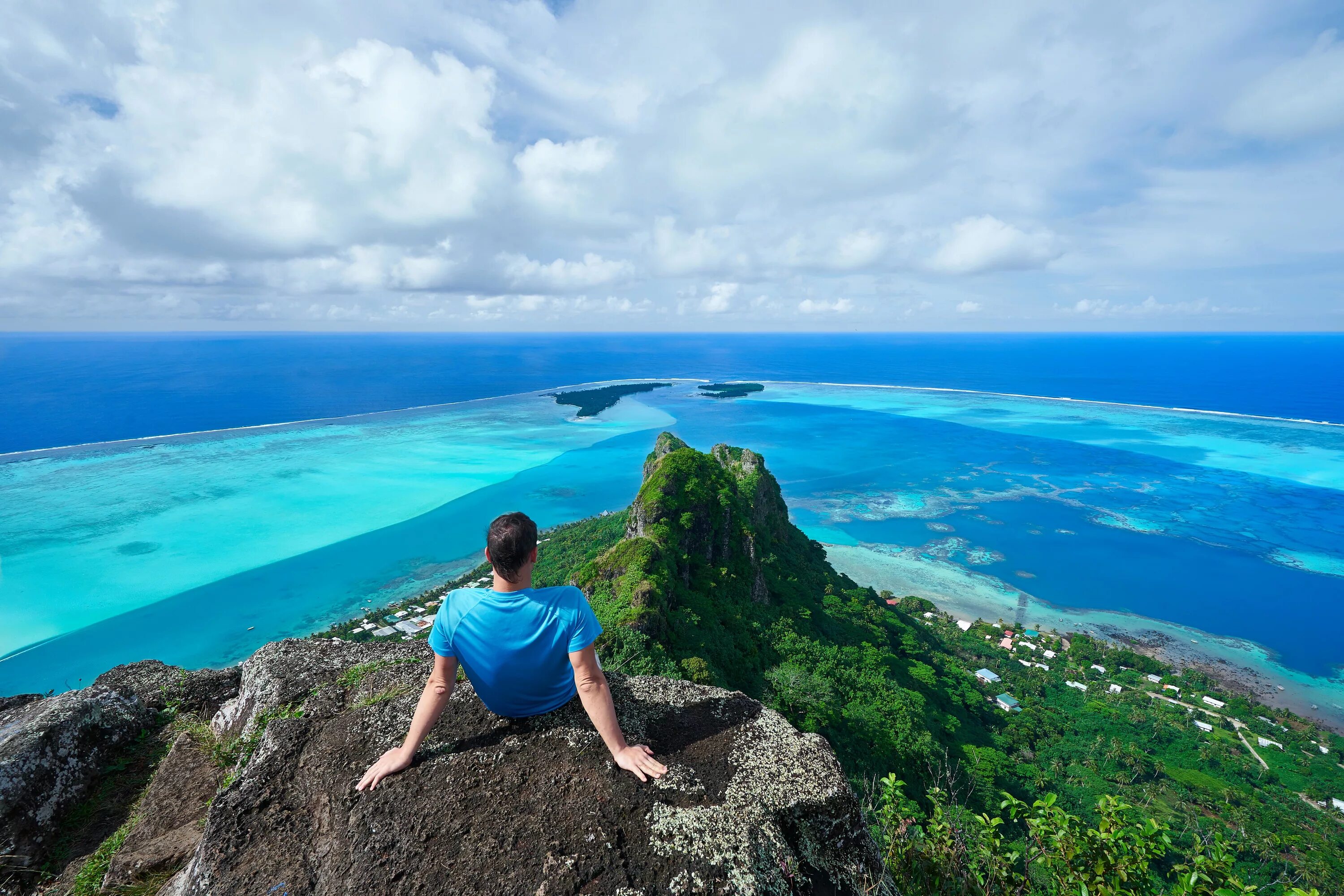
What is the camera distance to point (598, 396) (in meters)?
149

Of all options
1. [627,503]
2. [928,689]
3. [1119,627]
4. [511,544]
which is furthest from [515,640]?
[627,503]

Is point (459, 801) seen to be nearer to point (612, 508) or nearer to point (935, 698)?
point (935, 698)

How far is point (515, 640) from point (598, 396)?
481ft

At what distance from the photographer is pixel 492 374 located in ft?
641

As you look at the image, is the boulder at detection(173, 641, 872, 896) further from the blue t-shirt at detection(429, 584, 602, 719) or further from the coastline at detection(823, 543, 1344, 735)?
the coastline at detection(823, 543, 1344, 735)

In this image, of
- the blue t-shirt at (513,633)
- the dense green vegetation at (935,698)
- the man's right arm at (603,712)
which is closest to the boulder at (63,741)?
the blue t-shirt at (513,633)

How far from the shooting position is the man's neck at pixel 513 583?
3.96 meters

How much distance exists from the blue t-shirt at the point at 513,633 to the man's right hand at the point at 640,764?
→ 74 cm

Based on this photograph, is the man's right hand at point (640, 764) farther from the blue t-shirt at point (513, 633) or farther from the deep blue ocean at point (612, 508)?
the deep blue ocean at point (612, 508)

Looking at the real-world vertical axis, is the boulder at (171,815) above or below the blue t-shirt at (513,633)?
below

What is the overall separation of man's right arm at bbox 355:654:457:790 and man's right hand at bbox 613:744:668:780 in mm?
1299

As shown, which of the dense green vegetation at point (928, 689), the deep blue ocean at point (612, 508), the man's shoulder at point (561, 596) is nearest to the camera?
the man's shoulder at point (561, 596)

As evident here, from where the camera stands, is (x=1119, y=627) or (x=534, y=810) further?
(x=1119, y=627)

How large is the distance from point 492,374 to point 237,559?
151506 mm
